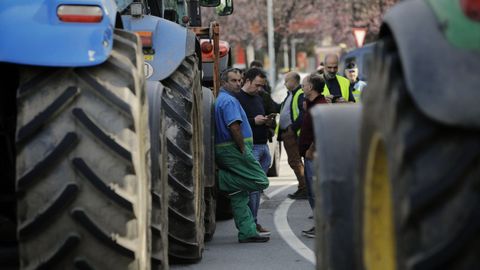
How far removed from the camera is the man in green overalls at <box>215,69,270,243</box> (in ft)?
38.5

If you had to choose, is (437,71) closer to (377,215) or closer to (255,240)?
(377,215)

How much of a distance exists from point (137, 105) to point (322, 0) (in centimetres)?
4675

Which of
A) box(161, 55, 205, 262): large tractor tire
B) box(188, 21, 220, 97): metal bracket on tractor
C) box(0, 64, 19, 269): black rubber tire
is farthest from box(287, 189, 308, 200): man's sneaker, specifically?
box(0, 64, 19, 269): black rubber tire

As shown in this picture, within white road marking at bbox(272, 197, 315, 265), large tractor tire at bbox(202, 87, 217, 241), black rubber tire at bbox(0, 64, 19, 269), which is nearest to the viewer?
black rubber tire at bbox(0, 64, 19, 269)

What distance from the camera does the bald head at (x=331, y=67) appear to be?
48.1 ft

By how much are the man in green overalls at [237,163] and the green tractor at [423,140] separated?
721cm

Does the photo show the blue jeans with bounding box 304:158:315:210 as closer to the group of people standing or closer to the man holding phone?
the group of people standing

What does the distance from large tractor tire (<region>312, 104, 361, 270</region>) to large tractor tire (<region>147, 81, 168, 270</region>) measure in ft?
6.42

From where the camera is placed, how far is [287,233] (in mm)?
12680

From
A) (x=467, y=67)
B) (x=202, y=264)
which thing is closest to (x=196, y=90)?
(x=202, y=264)

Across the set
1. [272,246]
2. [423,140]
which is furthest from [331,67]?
[423,140]

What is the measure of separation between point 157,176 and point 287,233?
579cm

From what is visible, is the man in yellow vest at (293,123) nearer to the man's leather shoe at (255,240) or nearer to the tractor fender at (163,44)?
the man's leather shoe at (255,240)

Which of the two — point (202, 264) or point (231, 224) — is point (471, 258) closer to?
point (202, 264)
